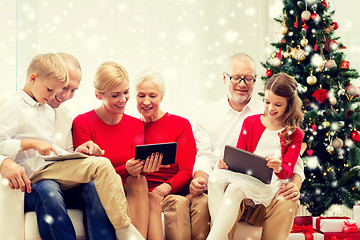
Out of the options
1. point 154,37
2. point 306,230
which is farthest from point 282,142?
point 154,37

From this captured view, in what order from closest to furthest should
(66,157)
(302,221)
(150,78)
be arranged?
(66,157)
(150,78)
(302,221)

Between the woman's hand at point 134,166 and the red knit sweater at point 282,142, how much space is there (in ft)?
1.90

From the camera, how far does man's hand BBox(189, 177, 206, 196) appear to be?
2.41 meters

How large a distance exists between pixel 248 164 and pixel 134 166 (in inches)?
22.2

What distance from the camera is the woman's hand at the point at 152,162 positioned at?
2.23 m

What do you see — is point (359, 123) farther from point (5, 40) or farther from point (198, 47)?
point (5, 40)

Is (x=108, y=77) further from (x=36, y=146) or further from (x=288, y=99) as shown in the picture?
(x=288, y=99)

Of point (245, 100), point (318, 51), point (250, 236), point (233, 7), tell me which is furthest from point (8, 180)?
point (233, 7)

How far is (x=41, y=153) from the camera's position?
200 centimetres

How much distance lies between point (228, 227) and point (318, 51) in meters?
1.72

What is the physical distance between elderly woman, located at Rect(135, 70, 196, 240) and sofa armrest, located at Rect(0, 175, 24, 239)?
66 cm

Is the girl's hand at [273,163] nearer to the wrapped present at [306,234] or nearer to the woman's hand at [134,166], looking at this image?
the woman's hand at [134,166]

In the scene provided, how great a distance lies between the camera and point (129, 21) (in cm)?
397

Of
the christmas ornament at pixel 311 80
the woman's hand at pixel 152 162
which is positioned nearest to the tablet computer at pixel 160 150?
the woman's hand at pixel 152 162
